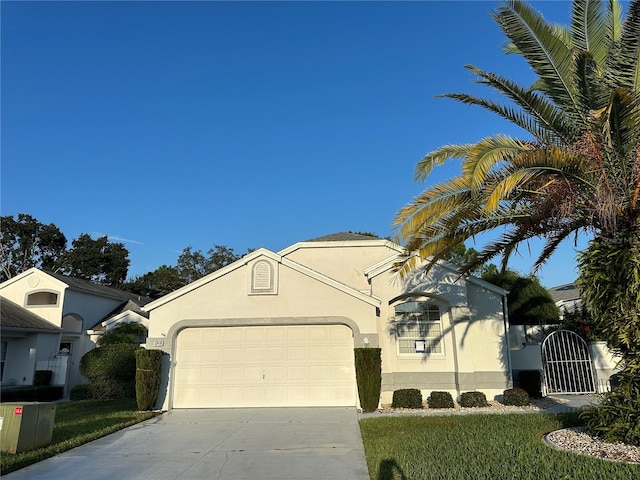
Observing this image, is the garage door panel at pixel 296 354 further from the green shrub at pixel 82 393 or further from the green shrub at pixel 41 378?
the green shrub at pixel 41 378

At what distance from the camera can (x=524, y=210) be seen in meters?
8.92

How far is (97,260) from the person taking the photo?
147ft

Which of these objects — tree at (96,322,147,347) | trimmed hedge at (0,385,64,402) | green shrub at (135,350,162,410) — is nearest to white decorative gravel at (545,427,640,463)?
green shrub at (135,350,162,410)

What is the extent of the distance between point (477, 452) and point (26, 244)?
4631 centimetres

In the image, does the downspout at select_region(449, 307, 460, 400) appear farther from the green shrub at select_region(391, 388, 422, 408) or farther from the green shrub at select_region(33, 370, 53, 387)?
the green shrub at select_region(33, 370, 53, 387)

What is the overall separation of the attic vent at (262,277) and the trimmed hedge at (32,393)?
10.8 m

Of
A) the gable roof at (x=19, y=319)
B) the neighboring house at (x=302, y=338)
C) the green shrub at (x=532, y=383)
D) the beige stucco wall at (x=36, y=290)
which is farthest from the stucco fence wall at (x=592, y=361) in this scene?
the beige stucco wall at (x=36, y=290)

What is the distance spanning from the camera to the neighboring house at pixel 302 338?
13.5 metres

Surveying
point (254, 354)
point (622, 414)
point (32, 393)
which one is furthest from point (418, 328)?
point (32, 393)

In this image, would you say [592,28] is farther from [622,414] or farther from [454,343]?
[454,343]

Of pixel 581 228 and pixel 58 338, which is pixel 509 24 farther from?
pixel 58 338

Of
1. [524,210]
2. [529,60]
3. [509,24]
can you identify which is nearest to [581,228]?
[524,210]

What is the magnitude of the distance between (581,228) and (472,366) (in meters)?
6.93

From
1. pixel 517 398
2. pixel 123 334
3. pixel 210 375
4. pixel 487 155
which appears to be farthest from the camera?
pixel 123 334
